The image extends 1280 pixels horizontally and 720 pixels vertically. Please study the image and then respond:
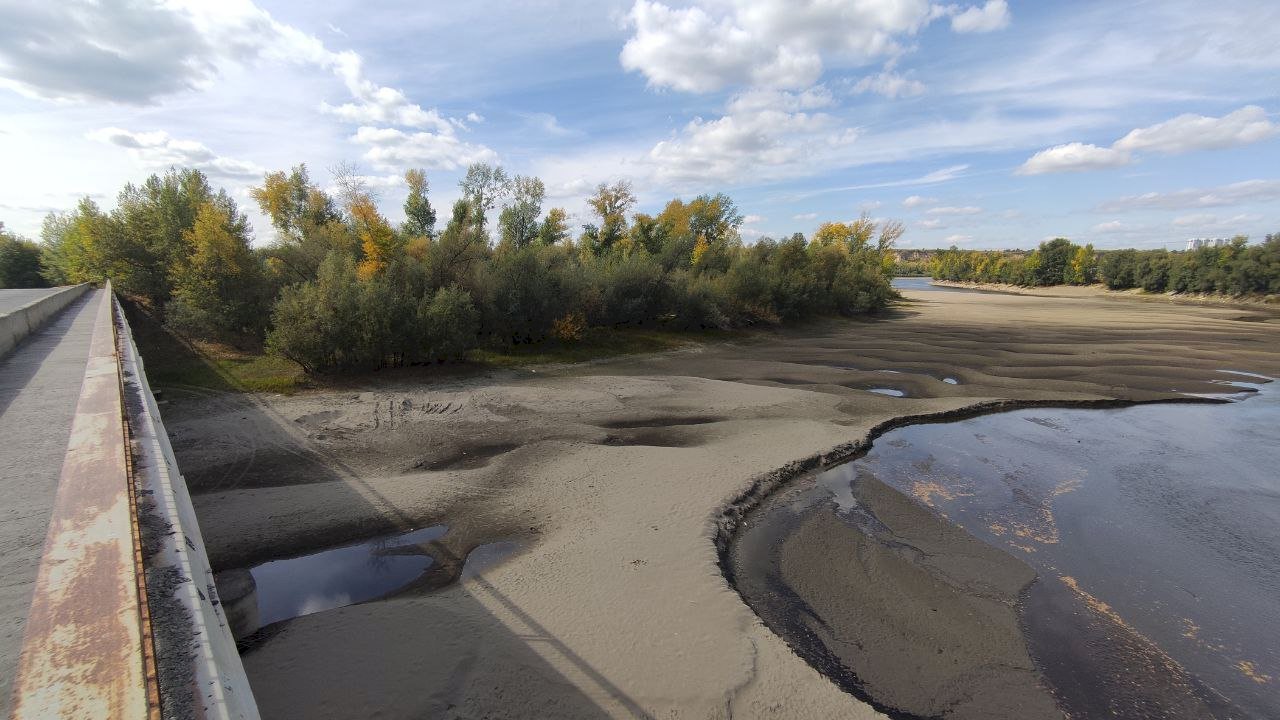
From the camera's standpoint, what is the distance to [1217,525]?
10.7 meters

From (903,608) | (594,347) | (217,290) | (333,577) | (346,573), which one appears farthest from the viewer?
(594,347)

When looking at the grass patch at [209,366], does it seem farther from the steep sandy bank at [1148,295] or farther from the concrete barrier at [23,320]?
the steep sandy bank at [1148,295]

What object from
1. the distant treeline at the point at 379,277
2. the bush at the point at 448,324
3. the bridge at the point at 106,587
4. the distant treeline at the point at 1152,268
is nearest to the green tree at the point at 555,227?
the distant treeline at the point at 379,277

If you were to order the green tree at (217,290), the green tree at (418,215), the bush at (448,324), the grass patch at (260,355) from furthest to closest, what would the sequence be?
1. the green tree at (418,215)
2. the green tree at (217,290)
3. the bush at (448,324)
4. the grass patch at (260,355)

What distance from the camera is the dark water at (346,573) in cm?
731

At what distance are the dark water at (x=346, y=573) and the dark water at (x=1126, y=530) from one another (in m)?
7.21

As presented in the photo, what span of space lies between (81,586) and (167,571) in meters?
0.44

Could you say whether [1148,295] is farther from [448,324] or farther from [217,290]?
[217,290]

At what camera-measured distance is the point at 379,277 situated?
896 inches

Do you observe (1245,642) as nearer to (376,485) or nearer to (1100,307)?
(376,485)

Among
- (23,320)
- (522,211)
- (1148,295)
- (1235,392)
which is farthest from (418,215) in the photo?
(1148,295)

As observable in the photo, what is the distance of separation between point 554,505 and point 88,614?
25.9 ft

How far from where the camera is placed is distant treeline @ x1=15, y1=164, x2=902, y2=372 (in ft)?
64.5

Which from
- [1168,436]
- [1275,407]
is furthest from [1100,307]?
[1168,436]
